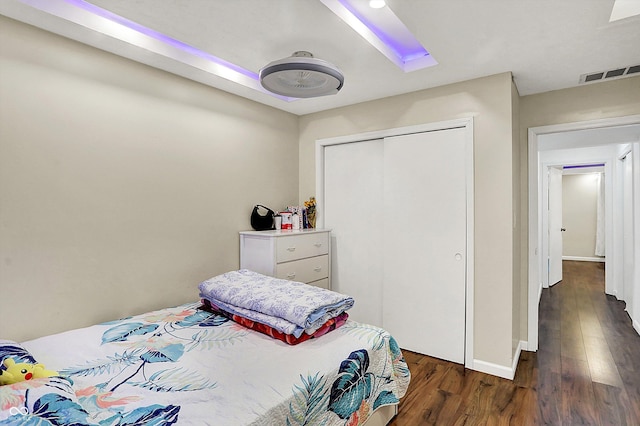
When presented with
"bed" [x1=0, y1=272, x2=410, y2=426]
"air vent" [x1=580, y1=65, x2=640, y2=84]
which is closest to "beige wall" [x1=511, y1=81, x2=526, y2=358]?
"air vent" [x1=580, y1=65, x2=640, y2=84]

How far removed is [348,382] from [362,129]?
2.49 metres

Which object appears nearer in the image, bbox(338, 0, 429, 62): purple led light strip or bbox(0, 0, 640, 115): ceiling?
bbox(0, 0, 640, 115): ceiling

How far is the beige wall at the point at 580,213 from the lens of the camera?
28.3 ft

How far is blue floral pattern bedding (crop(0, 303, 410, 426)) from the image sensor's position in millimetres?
1134

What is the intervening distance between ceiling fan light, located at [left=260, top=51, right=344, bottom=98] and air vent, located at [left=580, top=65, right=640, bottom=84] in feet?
6.88

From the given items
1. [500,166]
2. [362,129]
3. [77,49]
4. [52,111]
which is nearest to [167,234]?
[52,111]

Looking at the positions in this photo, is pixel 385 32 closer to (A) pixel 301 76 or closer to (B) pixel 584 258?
(A) pixel 301 76

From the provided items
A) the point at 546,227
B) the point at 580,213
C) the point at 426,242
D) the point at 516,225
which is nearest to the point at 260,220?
the point at 426,242

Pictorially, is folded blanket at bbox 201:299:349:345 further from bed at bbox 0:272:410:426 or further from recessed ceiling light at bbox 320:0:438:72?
recessed ceiling light at bbox 320:0:438:72

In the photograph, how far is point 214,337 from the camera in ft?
6.15

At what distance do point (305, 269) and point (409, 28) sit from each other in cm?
218

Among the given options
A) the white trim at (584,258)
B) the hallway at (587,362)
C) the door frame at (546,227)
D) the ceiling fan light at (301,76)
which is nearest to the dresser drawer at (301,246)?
the ceiling fan light at (301,76)

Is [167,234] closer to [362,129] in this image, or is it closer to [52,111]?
[52,111]

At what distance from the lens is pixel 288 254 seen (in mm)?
3049
